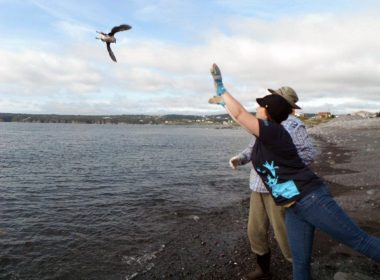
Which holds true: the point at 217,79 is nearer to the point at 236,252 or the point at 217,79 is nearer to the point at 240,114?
the point at 240,114

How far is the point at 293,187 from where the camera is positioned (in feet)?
14.9

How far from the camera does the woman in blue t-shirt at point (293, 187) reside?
439cm

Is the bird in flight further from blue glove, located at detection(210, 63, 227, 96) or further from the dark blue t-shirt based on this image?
the dark blue t-shirt

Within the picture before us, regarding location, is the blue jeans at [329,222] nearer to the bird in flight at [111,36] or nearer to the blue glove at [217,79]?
the blue glove at [217,79]

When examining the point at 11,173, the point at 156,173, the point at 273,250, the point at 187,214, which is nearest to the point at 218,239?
the point at 273,250

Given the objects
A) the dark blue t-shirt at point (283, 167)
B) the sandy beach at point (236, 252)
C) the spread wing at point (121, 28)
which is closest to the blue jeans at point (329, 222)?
the dark blue t-shirt at point (283, 167)

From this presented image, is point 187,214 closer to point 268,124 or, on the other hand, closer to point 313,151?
point 313,151

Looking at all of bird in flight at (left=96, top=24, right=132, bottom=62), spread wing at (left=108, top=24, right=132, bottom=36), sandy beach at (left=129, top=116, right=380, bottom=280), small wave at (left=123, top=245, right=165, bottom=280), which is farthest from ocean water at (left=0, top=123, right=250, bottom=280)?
spread wing at (left=108, top=24, right=132, bottom=36)

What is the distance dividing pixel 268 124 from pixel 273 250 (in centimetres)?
447

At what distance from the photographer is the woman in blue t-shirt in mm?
4387

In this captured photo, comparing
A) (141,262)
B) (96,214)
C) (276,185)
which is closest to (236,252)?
(141,262)

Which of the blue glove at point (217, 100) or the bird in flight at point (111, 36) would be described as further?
the bird in flight at point (111, 36)

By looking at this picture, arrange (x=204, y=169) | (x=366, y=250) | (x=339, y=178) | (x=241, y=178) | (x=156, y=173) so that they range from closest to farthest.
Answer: (x=366, y=250)
(x=339, y=178)
(x=241, y=178)
(x=156, y=173)
(x=204, y=169)

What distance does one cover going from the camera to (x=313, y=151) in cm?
558
